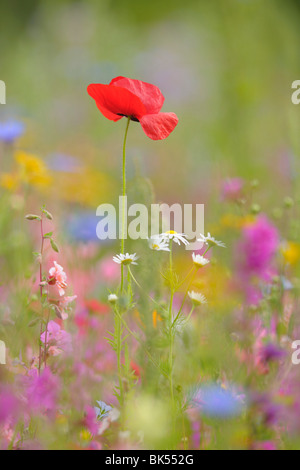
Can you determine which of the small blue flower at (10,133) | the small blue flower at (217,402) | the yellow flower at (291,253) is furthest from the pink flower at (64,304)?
the small blue flower at (10,133)

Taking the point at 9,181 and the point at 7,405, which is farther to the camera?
the point at 9,181

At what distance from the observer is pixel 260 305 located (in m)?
0.69

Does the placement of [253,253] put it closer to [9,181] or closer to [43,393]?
[43,393]

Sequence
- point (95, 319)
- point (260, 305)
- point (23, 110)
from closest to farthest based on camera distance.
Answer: point (260, 305) → point (95, 319) → point (23, 110)

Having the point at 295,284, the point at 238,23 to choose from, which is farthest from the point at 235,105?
the point at 295,284

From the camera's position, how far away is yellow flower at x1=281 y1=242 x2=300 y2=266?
2.46 feet

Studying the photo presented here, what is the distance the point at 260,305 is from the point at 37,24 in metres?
2.54

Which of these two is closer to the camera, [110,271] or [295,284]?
[295,284]

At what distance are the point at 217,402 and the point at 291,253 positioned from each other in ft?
0.99

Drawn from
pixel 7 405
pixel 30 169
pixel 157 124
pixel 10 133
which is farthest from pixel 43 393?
pixel 10 133

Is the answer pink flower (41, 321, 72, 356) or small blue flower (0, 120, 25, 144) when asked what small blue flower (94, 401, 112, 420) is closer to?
pink flower (41, 321, 72, 356)

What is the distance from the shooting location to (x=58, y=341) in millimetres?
570

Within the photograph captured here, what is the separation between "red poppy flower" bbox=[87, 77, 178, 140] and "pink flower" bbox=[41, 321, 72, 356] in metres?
0.21
